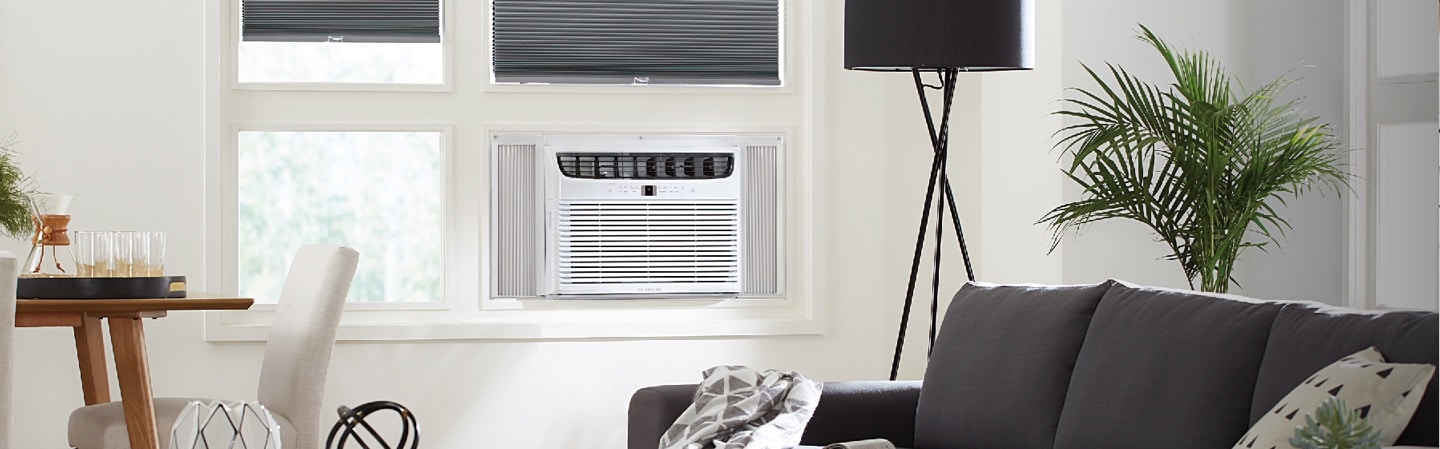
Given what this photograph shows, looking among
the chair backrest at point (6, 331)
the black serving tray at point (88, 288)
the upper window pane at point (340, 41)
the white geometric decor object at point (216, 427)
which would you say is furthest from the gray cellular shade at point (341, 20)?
the white geometric decor object at point (216, 427)

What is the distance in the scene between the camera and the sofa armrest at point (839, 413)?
294 centimetres

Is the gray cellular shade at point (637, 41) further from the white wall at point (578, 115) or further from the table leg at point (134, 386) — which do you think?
the table leg at point (134, 386)

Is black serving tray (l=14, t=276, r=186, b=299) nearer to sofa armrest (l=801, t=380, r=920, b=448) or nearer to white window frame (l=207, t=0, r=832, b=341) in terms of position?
white window frame (l=207, t=0, r=832, b=341)

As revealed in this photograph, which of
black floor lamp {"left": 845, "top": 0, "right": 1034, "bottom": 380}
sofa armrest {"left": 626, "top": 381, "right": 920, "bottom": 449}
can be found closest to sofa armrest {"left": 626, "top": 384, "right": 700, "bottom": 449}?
sofa armrest {"left": 626, "top": 381, "right": 920, "bottom": 449}

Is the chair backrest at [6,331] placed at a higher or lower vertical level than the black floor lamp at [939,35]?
lower

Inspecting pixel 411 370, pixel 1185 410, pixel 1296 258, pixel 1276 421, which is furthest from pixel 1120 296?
pixel 411 370

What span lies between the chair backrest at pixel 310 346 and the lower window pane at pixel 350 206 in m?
0.96

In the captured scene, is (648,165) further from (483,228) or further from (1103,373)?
(1103,373)

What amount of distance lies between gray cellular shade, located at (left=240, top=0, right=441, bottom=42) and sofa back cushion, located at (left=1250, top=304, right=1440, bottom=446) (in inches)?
121

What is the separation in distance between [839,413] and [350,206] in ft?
7.09

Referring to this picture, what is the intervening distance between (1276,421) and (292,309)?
2.54 meters

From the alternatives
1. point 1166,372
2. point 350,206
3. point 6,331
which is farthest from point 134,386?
point 1166,372

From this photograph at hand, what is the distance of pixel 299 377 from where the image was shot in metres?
3.35

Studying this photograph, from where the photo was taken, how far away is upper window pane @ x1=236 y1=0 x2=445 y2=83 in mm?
4398
